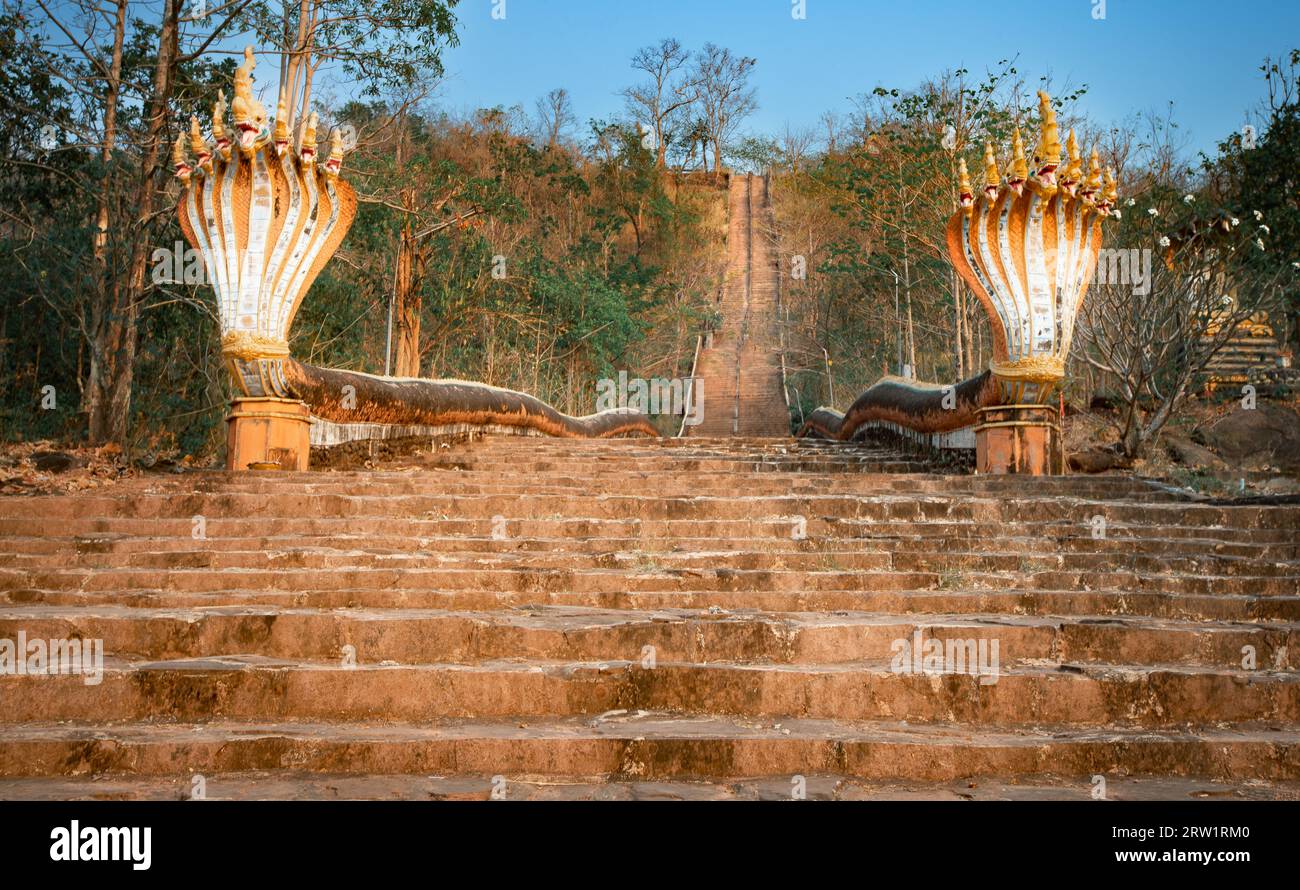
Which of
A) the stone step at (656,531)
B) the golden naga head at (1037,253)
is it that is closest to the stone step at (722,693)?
the stone step at (656,531)

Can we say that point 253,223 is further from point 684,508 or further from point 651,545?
point 651,545

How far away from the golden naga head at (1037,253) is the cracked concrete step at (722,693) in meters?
4.64

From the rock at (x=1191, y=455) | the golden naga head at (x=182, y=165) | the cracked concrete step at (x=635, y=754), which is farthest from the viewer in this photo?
the rock at (x=1191, y=455)

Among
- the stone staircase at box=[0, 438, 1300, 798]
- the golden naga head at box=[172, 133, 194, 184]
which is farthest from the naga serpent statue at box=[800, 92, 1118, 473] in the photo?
the golden naga head at box=[172, 133, 194, 184]

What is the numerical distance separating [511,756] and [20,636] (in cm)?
226

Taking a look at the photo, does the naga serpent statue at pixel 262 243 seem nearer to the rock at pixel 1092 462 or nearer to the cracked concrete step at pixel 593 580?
the cracked concrete step at pixel 593 580

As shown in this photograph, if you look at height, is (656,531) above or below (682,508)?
below

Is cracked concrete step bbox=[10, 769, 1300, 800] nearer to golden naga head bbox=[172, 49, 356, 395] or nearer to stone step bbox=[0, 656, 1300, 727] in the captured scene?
stone step bbox=[0, 656, 1300, 727]

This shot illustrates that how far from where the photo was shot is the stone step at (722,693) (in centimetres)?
419

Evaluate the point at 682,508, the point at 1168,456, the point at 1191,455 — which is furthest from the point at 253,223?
the point at 1191,455

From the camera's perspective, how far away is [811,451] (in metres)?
11.4

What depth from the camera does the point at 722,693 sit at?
14.1ft

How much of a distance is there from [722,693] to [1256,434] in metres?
12.3

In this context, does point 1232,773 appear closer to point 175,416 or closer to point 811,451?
point 811,451
